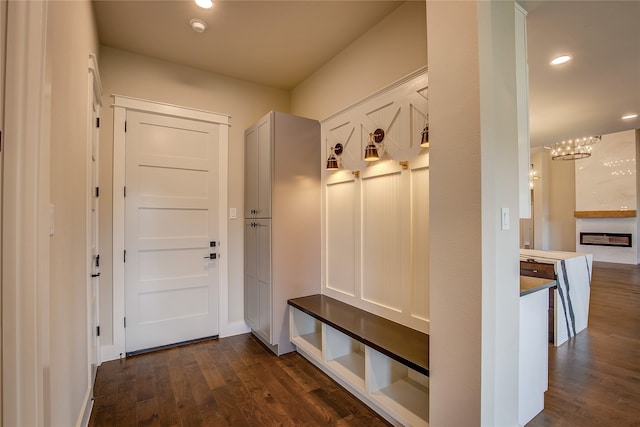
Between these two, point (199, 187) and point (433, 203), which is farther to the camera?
point (199, 187)

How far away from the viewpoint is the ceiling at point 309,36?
2.32 meters

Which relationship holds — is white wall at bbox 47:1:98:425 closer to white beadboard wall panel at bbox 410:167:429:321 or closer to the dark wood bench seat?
the dark wood bench seat

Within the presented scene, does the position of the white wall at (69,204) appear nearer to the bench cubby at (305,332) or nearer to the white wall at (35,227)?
the white wall at (35,227)

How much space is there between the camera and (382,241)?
245cm

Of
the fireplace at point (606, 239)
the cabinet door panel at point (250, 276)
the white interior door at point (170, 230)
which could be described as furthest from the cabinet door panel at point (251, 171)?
the fireplace at point (606, 239)

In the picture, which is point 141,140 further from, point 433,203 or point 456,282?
point 456,282

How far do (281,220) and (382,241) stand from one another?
3.44 feet

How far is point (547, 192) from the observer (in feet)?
30.4

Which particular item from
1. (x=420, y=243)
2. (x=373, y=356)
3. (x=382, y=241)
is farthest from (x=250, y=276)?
(x=420, y=243)

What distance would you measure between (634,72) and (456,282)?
3.70m

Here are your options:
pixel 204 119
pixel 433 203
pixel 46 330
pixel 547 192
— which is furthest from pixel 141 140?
pixel 547 192

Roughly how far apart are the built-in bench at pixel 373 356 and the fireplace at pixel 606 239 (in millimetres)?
8422

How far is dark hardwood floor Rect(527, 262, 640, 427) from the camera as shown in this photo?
2020 mm

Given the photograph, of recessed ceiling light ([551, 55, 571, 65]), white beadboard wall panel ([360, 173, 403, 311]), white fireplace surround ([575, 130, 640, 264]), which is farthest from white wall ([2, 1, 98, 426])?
white fireplace surround ([575, 130, 640, 264])
